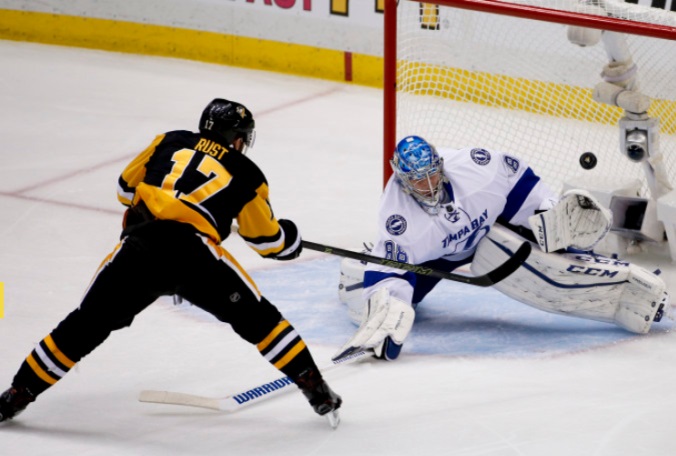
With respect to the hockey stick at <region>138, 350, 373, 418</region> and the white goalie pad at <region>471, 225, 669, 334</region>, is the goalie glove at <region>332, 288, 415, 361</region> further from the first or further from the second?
the white goalie pad at <region>471, 225, 669, 334</region>

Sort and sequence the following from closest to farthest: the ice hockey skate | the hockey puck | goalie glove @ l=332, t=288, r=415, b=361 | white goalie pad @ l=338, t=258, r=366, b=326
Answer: the ice hockey skate
goalie glove @ l=332, t=288, r=415, b=361
white goalie pad @ l=338, t=258, r=366, b=326
the hockey puck

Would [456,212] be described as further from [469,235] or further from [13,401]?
[13,401]

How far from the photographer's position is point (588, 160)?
4789 mm

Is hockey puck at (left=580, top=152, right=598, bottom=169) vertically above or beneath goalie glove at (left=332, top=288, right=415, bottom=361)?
above

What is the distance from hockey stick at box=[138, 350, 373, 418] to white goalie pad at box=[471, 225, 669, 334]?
90 centimetres

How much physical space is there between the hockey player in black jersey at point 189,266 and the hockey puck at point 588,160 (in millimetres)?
1608

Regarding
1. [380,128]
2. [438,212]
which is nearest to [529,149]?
[380,128]

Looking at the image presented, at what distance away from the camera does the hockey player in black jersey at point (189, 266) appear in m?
3.39

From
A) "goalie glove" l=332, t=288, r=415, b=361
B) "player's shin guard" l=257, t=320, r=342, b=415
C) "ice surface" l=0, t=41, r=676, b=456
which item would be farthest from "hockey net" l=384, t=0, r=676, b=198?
"player's shin guard" l=257, t=320, r=342, b=415

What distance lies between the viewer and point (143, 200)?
3486mm

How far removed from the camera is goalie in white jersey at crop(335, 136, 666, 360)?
4066 mm

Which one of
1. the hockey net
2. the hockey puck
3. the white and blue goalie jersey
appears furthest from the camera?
the hockey net

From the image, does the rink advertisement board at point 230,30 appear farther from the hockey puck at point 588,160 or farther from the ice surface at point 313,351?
the hockey puck at point 588,160

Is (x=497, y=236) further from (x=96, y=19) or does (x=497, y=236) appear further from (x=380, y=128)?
(x=96, y=19)
